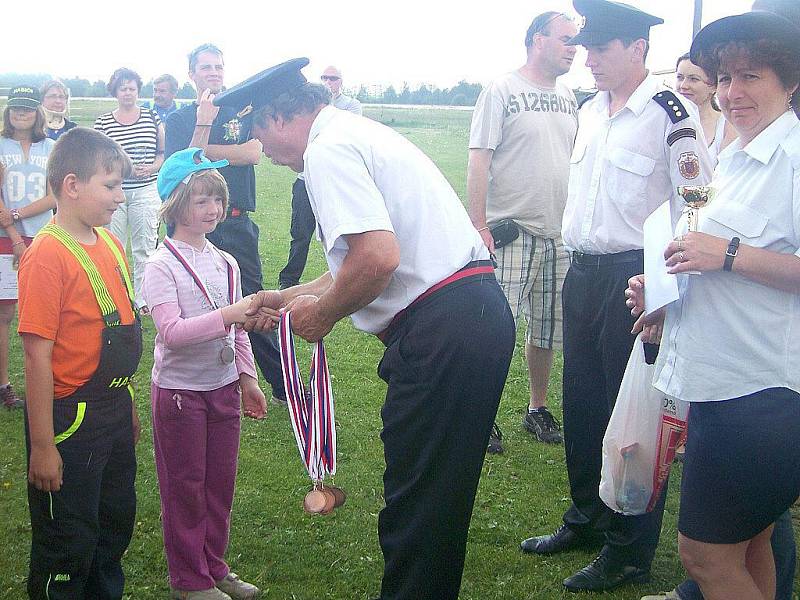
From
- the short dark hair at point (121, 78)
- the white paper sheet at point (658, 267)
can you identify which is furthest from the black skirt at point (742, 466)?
the short dark hair at point (121, 78)

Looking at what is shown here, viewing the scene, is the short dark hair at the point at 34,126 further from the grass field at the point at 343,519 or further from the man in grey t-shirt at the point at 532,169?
the man in grey t-shirt at the point at 532,169

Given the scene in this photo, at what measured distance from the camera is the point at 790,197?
2.42 m

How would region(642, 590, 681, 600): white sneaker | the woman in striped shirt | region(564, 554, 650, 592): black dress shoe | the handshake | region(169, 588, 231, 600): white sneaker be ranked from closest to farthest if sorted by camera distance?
the handshake, region(642, 590, 681, 600): white sneaker, region(169, 588, 231, 600): white sneaker, region(564, 554, 650, 592): black dress shoe, the woman in striped shirt

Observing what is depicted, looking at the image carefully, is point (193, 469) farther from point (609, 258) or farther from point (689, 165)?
point (689, 165)

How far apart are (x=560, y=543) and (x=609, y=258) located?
142cm

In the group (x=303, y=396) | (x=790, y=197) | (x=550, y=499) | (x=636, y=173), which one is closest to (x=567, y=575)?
(x=550, y=499)

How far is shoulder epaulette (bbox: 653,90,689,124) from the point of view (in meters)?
3.57

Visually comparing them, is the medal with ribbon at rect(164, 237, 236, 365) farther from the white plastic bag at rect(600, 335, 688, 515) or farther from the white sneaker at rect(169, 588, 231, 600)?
the white plastic bag at rect(600, 335, 688, 515)

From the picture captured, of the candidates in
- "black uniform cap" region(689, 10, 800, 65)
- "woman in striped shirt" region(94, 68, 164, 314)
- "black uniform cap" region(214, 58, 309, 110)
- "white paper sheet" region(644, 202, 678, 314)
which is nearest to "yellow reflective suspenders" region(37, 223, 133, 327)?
"black uniform cap" region(214, 58, 309, 110)

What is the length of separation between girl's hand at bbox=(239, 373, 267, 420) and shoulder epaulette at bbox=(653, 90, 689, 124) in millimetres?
2108

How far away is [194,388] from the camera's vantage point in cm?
346

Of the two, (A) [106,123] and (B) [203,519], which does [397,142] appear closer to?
(B) [203,519]

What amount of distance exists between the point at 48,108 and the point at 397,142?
6711 millimetres

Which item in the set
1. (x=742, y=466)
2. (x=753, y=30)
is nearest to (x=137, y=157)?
(x=753, y=30)
